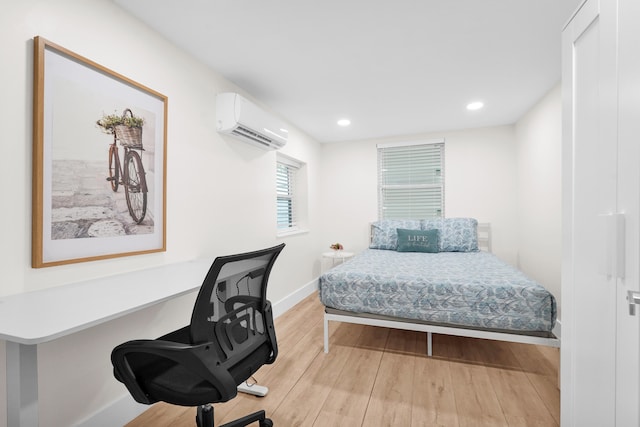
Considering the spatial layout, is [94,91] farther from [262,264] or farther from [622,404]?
[622,404]

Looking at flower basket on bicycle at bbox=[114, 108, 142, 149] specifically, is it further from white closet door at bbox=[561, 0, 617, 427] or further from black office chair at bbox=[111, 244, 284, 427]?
white closet door at bbox=[561, 0, 617, 427]

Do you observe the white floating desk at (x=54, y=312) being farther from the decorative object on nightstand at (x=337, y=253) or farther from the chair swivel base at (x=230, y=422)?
the decorative object on nightstand at (x=337, y=253)

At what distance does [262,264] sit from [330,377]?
47.4 inches

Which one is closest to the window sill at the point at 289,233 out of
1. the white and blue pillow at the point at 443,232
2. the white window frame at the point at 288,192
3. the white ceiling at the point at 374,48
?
the white window frame at the point at 288,192

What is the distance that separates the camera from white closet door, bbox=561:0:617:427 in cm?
102

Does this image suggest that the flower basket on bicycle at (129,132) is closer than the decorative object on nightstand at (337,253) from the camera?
Yes

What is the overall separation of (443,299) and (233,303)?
160cm

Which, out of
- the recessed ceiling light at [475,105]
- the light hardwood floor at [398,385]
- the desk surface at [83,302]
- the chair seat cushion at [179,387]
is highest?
the recessed ceiling light at [475,105]

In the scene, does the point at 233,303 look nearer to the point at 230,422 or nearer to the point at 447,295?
the point at 230,422

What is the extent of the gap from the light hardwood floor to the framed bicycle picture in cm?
108

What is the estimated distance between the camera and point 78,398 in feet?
4.79

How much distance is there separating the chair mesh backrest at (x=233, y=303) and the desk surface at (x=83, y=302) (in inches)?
10.3

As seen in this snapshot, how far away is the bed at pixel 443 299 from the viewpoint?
79.5 inches

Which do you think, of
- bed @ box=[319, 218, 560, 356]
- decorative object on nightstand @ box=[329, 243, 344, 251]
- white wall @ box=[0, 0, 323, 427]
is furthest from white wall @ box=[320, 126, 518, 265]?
white wall @ box=[0, 0, 323, 427]
